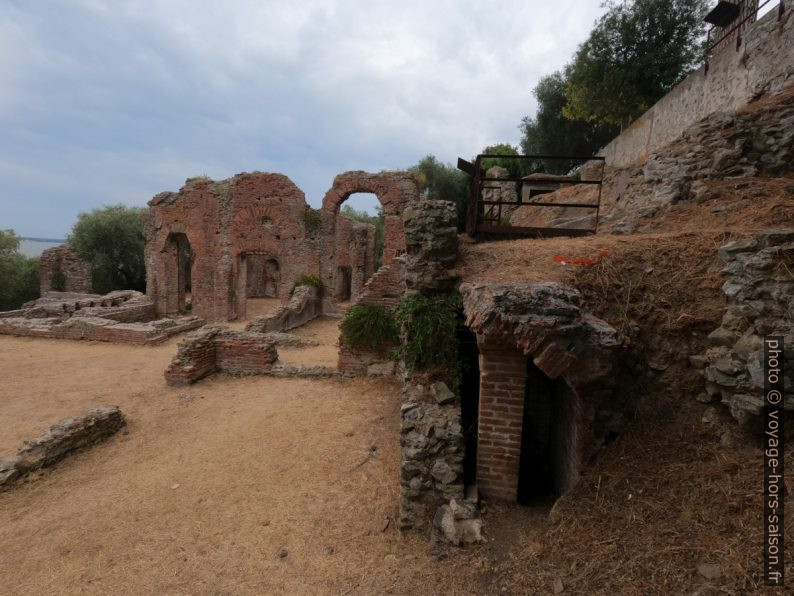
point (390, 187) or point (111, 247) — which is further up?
point (390, 187)

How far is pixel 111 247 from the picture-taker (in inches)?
925

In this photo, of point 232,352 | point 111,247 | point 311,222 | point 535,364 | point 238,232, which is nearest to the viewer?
point 535,364

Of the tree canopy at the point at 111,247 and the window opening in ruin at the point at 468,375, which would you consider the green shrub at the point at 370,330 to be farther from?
the tree canopy at the point at 111,247

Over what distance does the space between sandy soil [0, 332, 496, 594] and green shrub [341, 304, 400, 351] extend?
1.12 metres

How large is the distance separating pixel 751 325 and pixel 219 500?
560 centimetres

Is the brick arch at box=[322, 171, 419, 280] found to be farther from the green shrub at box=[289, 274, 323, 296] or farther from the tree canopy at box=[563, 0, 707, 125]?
the tree canopy at box=[563, 0, 707, 125]

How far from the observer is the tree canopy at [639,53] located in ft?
48.1

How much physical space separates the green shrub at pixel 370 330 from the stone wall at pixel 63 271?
68.4ft

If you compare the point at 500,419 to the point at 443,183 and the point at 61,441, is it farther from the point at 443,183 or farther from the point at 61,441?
the point at 443,183

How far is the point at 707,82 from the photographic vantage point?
938 centimetres

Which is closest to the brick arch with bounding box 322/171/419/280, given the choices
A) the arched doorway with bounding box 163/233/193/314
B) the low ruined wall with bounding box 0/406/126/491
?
the arched doorway with bounding box 163/233/193/314

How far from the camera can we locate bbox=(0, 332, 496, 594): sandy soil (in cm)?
333

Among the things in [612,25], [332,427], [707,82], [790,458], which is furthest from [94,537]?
[612,25]

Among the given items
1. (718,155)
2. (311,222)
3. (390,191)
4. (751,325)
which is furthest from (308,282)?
(751,325)
